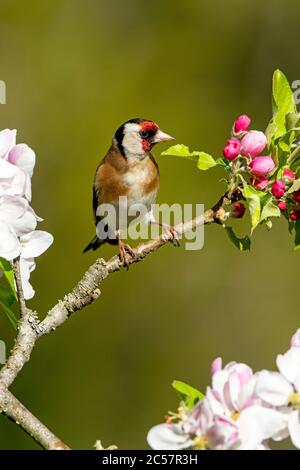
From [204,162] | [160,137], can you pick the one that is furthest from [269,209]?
[160,137]

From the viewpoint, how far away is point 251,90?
510 centimetres

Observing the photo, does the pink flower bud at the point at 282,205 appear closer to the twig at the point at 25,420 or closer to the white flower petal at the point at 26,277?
the white flower petal at the point at 26,277

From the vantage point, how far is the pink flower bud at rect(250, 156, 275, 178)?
1388mm

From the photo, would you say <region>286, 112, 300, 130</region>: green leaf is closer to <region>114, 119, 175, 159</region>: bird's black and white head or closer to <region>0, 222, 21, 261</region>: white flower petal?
Answer: <region>0, 222, 21, 261</region>: white flower petal

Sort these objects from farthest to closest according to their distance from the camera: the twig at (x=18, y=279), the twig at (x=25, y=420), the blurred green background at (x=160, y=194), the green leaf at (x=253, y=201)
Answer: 1. the blurred green background at (x=160, y=194)
2. the green leaf at (x=253, y=201)
3. the twig at (x=18, y=279)
4. the twig at (x=25, y=420)

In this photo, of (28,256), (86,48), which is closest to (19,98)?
(86,48)

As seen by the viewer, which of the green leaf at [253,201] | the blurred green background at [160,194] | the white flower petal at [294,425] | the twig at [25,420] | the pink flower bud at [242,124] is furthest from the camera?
the blurred green background at [160,194]

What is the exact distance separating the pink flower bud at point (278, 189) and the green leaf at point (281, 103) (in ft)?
0.36

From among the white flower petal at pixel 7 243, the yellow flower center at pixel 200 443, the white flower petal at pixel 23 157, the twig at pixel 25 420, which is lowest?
the yellow flower center at pixel 200 443

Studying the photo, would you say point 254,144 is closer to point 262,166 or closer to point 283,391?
point 262,166

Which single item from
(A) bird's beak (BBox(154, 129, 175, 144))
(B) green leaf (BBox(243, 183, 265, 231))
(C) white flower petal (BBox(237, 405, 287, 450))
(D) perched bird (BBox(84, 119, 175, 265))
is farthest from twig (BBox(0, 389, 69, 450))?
(A) bird's beak (BBox(154, 129, 175, 144))

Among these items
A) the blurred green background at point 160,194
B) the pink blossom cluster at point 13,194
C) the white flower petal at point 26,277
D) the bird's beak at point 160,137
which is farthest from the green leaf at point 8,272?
the blurred green background at point 160,194

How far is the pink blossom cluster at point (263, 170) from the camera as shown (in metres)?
1.39
